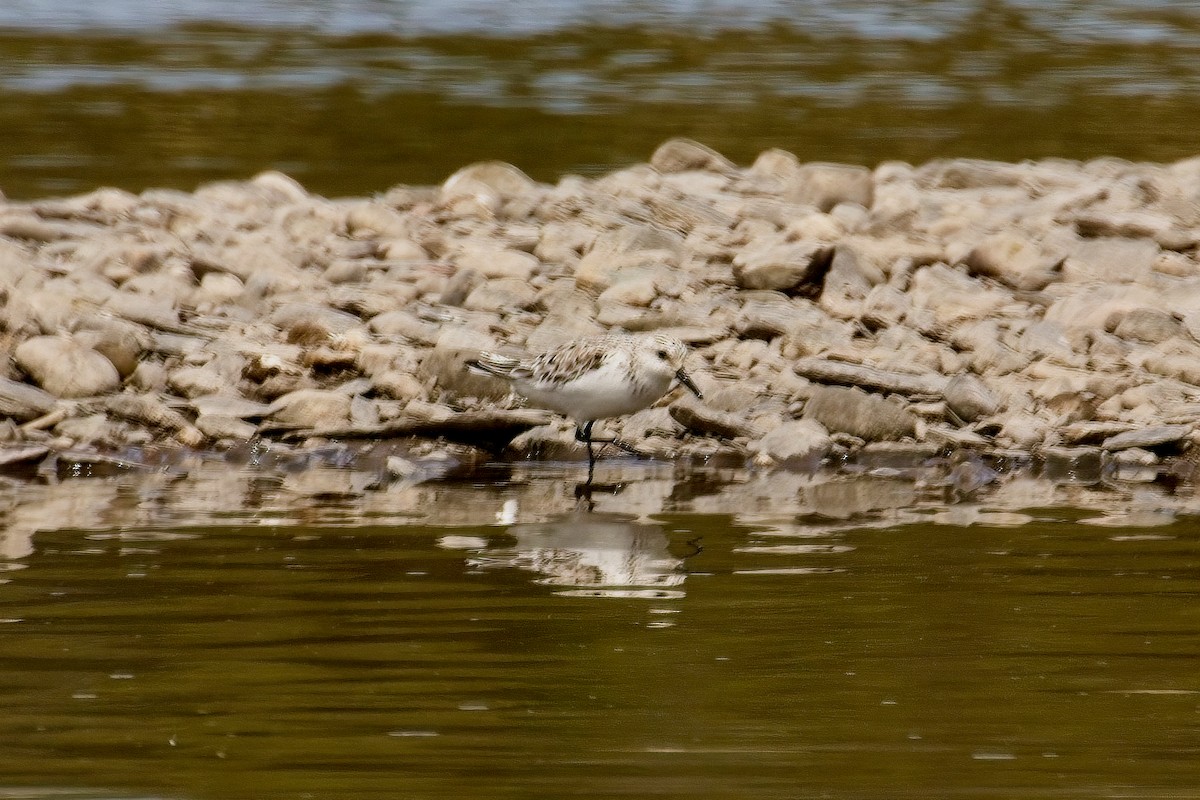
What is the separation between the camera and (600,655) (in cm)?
741

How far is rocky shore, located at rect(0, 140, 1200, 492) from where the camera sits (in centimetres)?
1195

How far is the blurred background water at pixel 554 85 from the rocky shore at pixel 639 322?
→ 5.60m

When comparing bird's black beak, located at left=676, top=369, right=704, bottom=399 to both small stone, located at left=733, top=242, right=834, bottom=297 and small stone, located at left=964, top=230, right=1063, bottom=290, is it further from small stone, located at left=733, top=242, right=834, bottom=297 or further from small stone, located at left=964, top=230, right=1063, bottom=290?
small stone, located at left=964, top=230, right=1063, bottom=290

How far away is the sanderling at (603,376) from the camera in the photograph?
11305 millimetres

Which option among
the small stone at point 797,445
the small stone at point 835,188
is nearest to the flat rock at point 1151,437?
the small stone at point 797,445

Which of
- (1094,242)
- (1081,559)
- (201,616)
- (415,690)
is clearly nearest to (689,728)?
(415,690)

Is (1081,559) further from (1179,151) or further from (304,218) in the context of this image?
(1179,151)

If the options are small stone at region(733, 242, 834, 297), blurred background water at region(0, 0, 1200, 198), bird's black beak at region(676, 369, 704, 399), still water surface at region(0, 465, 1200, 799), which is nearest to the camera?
still water surface at region(0, 465, 1200, 799)

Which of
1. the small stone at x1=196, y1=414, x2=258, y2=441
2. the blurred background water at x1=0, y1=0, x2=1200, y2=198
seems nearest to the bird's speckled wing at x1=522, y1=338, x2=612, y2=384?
the small stone at x1=196, y1=414, x2=258, y2=441

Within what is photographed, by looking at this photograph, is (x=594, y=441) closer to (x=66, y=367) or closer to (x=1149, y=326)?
(x=66, y=367)

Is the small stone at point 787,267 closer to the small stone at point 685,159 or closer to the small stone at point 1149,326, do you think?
the small stone at point 1149,326

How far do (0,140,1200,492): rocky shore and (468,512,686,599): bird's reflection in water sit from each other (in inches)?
71.6

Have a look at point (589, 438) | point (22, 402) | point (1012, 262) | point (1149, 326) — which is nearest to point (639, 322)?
point (589, 438)

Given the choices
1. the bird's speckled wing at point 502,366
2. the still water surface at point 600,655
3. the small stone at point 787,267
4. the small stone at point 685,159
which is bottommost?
the still water surface at point 600,655
